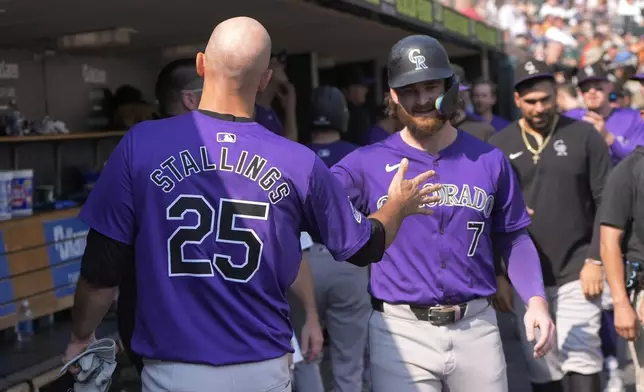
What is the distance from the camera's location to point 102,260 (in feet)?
8.20

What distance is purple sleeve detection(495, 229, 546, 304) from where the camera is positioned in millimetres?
3613

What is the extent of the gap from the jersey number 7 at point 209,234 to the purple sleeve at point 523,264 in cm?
155

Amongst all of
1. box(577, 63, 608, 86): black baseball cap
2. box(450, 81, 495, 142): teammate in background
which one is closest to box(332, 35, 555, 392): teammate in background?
box(450, 81, 495, 142): teammate in background

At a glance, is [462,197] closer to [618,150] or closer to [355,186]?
[355,186]

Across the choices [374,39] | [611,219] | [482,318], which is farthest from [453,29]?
[482,318]

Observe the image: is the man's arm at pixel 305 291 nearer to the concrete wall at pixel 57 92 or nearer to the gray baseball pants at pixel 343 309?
the gray baseball pants at pixel 343 309

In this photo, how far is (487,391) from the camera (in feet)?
11.3

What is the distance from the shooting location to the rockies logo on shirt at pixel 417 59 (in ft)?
11.5

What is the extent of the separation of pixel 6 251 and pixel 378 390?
3.58 metres

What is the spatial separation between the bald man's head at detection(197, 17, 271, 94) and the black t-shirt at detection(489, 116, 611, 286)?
2.82 meters

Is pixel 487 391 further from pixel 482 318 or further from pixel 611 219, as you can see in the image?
pixel 611 219

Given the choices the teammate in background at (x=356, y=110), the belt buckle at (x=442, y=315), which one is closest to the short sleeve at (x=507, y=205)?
the belt buckle at (x=442, y=315)

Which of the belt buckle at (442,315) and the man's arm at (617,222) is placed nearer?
the belt buckle at (442,315)

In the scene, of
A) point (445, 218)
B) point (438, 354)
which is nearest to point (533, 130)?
point (445, 218)
